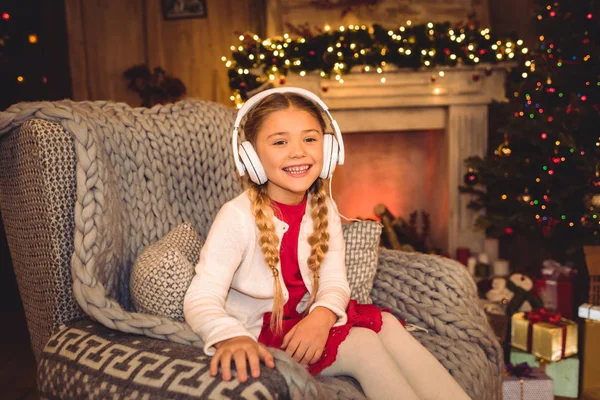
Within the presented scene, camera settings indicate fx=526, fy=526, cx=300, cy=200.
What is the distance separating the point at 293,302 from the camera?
1.25m

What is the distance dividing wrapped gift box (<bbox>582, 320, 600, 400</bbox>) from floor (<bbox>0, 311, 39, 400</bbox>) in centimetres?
205

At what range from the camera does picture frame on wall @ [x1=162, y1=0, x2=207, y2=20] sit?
3814 mm

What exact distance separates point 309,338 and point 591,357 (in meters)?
1.42

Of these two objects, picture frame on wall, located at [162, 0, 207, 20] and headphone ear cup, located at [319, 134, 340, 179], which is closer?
headphone ear cup, located at [319, 134, 340, 179]

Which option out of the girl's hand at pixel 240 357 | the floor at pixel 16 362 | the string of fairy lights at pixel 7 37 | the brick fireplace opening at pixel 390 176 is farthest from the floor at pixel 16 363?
the brick fireplace opening at pixel 390 176

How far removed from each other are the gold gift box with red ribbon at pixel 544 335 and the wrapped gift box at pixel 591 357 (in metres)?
0.05

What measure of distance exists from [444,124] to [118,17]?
245 cm

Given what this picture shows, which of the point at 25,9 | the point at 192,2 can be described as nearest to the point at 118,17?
the point at 192,2

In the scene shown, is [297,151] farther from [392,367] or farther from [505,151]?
[505,151]

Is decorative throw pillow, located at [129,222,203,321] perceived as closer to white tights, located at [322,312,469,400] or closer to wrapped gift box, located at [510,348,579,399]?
white tights, located at [322,312,469,400]

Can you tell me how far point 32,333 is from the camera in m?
1.19

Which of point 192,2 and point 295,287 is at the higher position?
point 192,2

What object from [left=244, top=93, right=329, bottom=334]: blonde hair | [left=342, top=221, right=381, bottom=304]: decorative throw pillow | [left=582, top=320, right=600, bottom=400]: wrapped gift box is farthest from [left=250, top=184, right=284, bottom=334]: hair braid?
[left=582, top=320, right=600, bottom=400]: wrapped gift box

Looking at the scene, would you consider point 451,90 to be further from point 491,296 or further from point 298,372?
point 298,372
